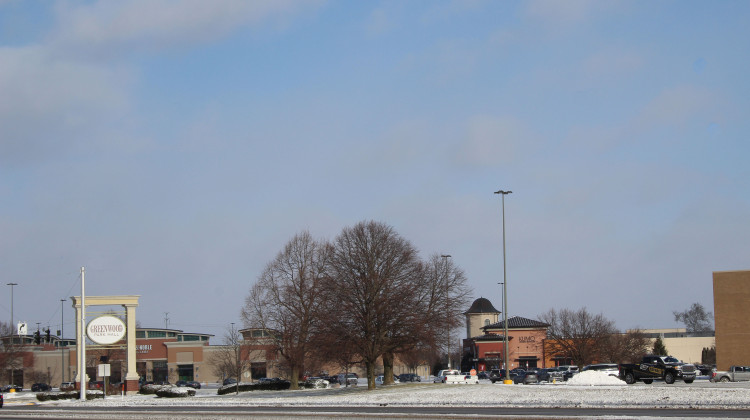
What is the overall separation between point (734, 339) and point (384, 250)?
157ft

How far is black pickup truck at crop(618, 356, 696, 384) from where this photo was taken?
4828 cm

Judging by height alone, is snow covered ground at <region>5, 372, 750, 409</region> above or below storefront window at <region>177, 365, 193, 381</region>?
above

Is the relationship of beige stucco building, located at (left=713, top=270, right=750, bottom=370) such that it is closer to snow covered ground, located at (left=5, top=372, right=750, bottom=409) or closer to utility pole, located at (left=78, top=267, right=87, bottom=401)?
snow covered ground, located at (left=5, top=372, right=750, bottom=409)

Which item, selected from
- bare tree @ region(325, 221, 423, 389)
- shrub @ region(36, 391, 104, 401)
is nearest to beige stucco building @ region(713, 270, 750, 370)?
bare tree @ region(325, 221, 423, 389)

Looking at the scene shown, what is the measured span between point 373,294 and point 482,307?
249ft

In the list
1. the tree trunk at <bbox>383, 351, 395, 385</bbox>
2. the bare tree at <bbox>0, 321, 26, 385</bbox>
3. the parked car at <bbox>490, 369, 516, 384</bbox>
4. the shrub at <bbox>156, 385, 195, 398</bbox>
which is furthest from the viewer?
the bare tree at <bbox>0, 321, 26, 385</bbox>

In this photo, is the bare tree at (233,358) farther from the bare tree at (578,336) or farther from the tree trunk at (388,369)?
the bare tree at (578,336)

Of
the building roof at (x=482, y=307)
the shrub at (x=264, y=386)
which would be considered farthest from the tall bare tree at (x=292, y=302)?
the building roof at (x=482, y=307)

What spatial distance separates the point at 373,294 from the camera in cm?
5188

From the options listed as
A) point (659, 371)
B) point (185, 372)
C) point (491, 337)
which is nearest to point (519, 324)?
point (491, 337)

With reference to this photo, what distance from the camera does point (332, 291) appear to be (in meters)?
52.5

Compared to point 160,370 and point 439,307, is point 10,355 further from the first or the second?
point 439,307

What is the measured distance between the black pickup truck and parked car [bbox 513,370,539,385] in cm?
1677

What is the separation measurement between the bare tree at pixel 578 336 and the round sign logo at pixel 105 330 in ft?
182
